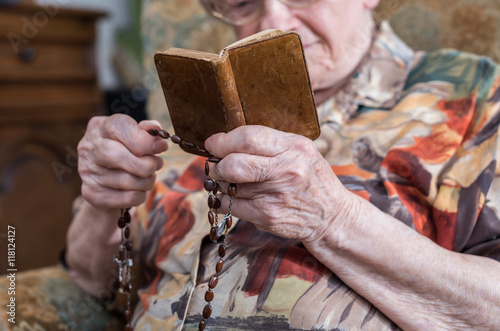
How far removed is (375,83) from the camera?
91 cm

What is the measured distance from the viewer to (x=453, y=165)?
79cm

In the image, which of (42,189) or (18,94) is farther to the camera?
(42,189)

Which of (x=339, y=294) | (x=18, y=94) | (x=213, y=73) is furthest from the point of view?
(x=18, y=94)

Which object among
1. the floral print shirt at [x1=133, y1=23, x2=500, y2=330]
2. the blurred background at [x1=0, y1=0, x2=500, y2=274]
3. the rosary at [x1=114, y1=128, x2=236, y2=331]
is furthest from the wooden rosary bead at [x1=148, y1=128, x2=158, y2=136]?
the blurred background at [x1=0, y1=0, x2=500, y2=274]

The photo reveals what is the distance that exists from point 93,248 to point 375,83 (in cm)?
61

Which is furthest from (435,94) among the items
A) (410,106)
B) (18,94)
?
(18,94)

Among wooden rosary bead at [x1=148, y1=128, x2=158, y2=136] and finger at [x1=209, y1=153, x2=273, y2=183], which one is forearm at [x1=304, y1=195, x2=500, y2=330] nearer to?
finger at [x1=209, y1=153, x2=273, y2=183]

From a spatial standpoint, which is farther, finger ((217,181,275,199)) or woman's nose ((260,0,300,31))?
woman's nose ((260,0,300,31))

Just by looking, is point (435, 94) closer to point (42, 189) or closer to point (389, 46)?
point (389, 46)

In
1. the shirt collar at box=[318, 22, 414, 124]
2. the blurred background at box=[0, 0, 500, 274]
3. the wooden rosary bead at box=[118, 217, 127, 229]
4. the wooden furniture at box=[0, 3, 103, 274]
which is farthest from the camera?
the wooden furniture at box=[0, 3, 103, 274]

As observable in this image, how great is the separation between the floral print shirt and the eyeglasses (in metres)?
0.18

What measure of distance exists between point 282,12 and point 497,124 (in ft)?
1.27

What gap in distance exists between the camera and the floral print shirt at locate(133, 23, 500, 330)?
71 cm

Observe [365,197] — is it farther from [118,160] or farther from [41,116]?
[41,116]
